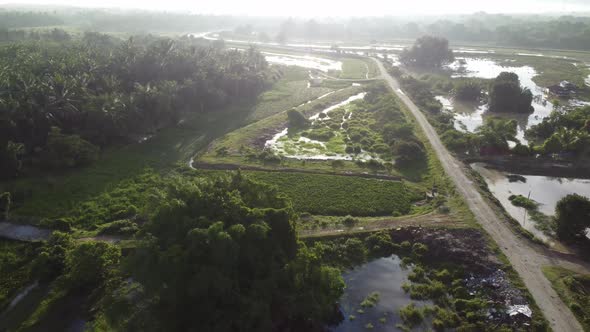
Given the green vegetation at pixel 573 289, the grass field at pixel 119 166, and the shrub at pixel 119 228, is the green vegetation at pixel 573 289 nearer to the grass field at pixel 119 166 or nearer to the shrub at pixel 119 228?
the shrub at pixel 119 228

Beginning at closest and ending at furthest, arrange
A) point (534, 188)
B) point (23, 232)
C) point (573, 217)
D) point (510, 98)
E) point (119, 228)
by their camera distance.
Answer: point (573, 217)
point (23, 232)
point (119, 228)
point (534, 188)
point (510, 98)

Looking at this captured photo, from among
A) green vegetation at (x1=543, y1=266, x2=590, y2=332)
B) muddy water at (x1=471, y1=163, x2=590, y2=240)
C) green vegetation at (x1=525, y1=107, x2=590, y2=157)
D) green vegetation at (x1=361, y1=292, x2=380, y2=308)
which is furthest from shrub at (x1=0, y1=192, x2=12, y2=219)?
green vegetation at (x1=525, y1=107, x2=590, y2=157)

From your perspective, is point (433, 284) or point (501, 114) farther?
point (501, 114)

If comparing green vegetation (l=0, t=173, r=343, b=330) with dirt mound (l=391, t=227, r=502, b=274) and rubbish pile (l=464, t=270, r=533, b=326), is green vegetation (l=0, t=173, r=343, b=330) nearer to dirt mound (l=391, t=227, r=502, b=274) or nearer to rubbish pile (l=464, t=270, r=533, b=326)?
rubbish pile (l=464, t=270, r=533, b=326)

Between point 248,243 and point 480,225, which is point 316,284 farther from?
point 480,225

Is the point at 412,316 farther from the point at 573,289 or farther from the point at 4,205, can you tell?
the point at 4,205

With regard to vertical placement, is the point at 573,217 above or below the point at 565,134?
below

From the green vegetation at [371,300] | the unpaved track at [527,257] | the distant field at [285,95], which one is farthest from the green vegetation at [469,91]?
the green vegetation at [371,300]

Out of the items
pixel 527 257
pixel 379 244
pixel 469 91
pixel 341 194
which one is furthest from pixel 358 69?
pixel 527 257
